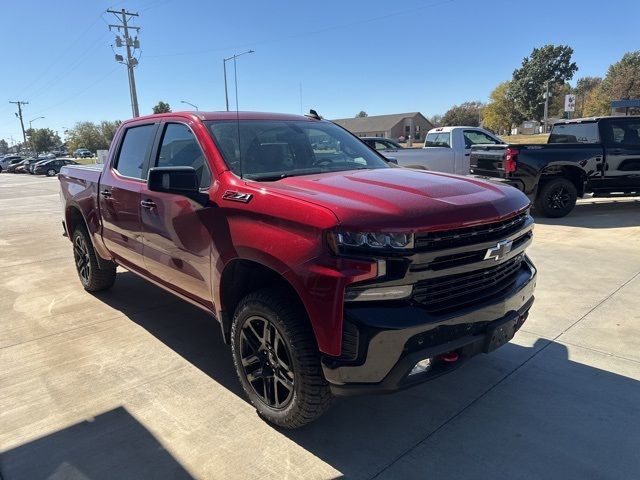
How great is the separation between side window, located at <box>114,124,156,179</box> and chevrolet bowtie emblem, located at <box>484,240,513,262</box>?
2.91 m

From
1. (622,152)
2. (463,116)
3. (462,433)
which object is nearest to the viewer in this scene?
(462,433)

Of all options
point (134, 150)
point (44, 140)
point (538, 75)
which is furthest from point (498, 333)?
point (44, 140)

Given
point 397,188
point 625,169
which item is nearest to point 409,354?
point 397,188

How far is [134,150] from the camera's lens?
14.5 feet

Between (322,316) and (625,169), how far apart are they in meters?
9.73

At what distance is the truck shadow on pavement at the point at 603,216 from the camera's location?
903 cm

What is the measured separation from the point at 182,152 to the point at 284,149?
78cm

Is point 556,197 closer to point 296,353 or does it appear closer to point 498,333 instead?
point 498,333

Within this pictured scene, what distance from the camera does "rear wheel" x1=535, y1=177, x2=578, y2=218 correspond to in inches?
374

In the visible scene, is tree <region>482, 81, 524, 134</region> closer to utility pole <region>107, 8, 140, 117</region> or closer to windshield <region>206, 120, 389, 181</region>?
utility pole <region>107, 8, 140, 117</region>

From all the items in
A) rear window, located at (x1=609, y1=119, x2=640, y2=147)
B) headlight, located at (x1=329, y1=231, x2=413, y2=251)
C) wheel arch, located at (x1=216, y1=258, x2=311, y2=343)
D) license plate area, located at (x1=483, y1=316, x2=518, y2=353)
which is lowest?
license plate area, located at (x1=483, y1=316, x2=518, y2=353)

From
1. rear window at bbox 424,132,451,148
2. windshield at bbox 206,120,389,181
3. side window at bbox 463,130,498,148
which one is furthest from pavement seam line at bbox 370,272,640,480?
side window at bbox 463,130,498,148

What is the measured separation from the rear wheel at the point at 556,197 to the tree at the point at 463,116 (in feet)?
314

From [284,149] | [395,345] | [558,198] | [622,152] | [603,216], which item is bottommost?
[603,216]
